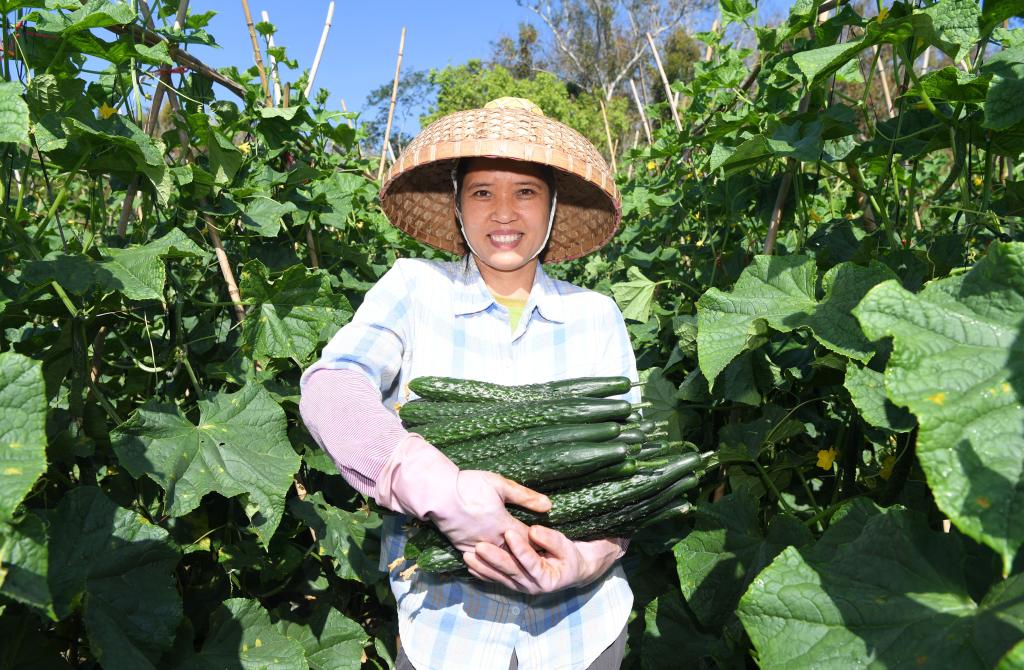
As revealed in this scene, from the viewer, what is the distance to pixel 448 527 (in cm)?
145

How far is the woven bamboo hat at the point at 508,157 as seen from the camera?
1.94 metres

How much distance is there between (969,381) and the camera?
105 cm

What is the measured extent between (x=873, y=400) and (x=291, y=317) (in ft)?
6.20

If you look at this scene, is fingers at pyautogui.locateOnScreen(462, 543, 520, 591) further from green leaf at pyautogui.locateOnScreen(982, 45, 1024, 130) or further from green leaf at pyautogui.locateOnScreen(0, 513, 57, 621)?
green leaf at pyautogui.locateOnScreen(982, 45, 1024, 130)

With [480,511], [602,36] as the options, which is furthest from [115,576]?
[602,36]

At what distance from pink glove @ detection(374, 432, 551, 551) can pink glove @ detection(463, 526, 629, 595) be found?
24mm

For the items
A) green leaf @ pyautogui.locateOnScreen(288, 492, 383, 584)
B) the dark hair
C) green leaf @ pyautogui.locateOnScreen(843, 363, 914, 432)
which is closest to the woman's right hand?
green leaf @ pyautogui.locateOnScreen(843, 363, 914, 432)

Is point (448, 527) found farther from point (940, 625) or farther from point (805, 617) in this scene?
point (940, 625)

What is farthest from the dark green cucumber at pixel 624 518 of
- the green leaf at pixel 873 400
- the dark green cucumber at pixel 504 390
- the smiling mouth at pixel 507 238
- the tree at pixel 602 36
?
the tree at pixel 602 36

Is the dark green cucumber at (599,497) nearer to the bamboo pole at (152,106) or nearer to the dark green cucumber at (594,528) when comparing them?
the dark green cucumber at (594,528)

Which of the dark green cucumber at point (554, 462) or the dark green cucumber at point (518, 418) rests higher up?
the dark green cucumber at point (518, 418)

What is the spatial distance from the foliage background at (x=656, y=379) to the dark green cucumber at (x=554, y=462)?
1.29 ft

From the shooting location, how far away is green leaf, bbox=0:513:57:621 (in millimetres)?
1104

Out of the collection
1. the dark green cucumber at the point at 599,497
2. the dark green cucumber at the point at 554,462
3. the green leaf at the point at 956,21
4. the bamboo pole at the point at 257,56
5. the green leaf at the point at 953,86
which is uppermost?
the bamboo pole at the point at 257,56
